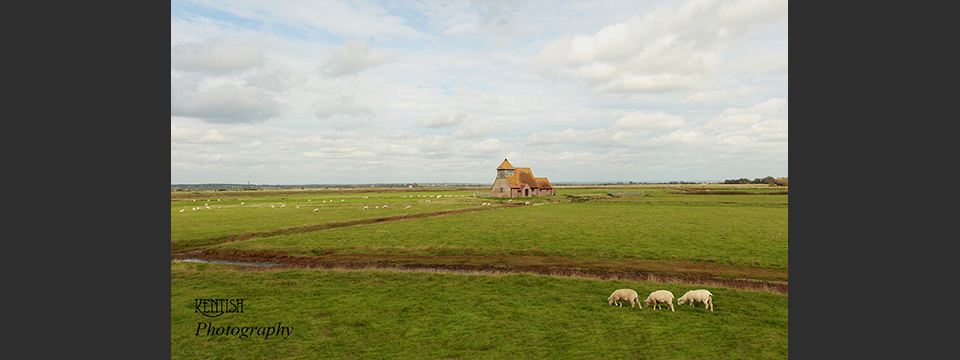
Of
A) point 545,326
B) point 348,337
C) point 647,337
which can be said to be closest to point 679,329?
point 647,337

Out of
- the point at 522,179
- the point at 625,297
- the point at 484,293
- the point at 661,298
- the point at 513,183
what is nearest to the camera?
the point at 661,298

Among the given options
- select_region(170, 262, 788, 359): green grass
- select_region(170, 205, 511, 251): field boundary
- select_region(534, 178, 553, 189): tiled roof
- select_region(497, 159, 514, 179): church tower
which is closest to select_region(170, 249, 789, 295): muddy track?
select_region(170, 262, 788, 359): green grass

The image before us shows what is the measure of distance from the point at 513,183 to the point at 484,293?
74.9m

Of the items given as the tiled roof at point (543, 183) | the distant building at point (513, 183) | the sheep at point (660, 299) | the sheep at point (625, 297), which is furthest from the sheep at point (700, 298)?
the tiled roof at point (543, 183)

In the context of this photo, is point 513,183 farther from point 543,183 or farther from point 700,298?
point 700,298

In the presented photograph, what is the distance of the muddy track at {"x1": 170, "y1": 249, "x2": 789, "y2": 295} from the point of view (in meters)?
17.7

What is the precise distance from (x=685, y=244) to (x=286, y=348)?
87.4 ft

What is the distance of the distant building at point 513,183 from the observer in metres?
88.9

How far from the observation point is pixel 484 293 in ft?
50.0

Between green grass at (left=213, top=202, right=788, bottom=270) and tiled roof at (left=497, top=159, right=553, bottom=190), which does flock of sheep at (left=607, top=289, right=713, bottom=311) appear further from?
tiled roof at (left=497, top=159, right=553, bottom=190)

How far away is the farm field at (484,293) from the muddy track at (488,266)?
0.13m

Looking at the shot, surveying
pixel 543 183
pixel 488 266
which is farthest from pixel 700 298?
pixel 543 183

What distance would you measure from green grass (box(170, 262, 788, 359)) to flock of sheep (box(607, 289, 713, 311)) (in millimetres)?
317

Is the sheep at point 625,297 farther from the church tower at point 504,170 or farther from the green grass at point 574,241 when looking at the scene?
the church tower at point 504,170
